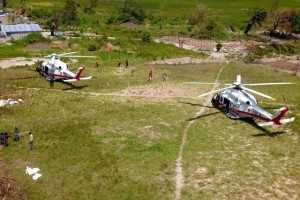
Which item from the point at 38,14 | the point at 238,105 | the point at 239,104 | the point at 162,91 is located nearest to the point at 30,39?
the point at 38,14

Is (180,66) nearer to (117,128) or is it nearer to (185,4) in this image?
(117,128)

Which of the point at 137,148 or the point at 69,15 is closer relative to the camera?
the point at 137,148

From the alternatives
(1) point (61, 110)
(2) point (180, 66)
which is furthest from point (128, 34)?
(1) point (61, 110)

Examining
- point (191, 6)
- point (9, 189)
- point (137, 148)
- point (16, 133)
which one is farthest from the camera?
point (191, 6)

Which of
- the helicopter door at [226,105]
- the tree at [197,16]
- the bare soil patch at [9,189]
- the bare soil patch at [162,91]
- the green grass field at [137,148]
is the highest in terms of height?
the tree at [197,16]

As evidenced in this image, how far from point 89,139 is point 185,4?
98602 mm

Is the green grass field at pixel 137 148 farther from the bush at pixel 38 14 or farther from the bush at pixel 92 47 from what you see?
the bush at pixel 38 14

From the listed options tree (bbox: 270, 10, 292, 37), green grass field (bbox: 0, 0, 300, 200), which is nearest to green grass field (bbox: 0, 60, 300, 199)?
green grass field (bbox: 0, 0, 300, 200)

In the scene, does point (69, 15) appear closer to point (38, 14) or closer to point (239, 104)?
point (38, 14)

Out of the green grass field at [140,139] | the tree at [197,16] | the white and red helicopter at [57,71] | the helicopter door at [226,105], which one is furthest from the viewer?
the tree at [197,16]

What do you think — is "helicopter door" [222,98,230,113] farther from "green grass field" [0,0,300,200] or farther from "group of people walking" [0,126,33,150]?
"group of people walking" [0,126,33,150]

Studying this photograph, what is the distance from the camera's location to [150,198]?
29.8 meters

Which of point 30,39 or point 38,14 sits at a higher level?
point 38,14

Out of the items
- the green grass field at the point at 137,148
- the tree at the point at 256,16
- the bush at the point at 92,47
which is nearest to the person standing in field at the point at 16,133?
the green grass field at the point at 137,148
